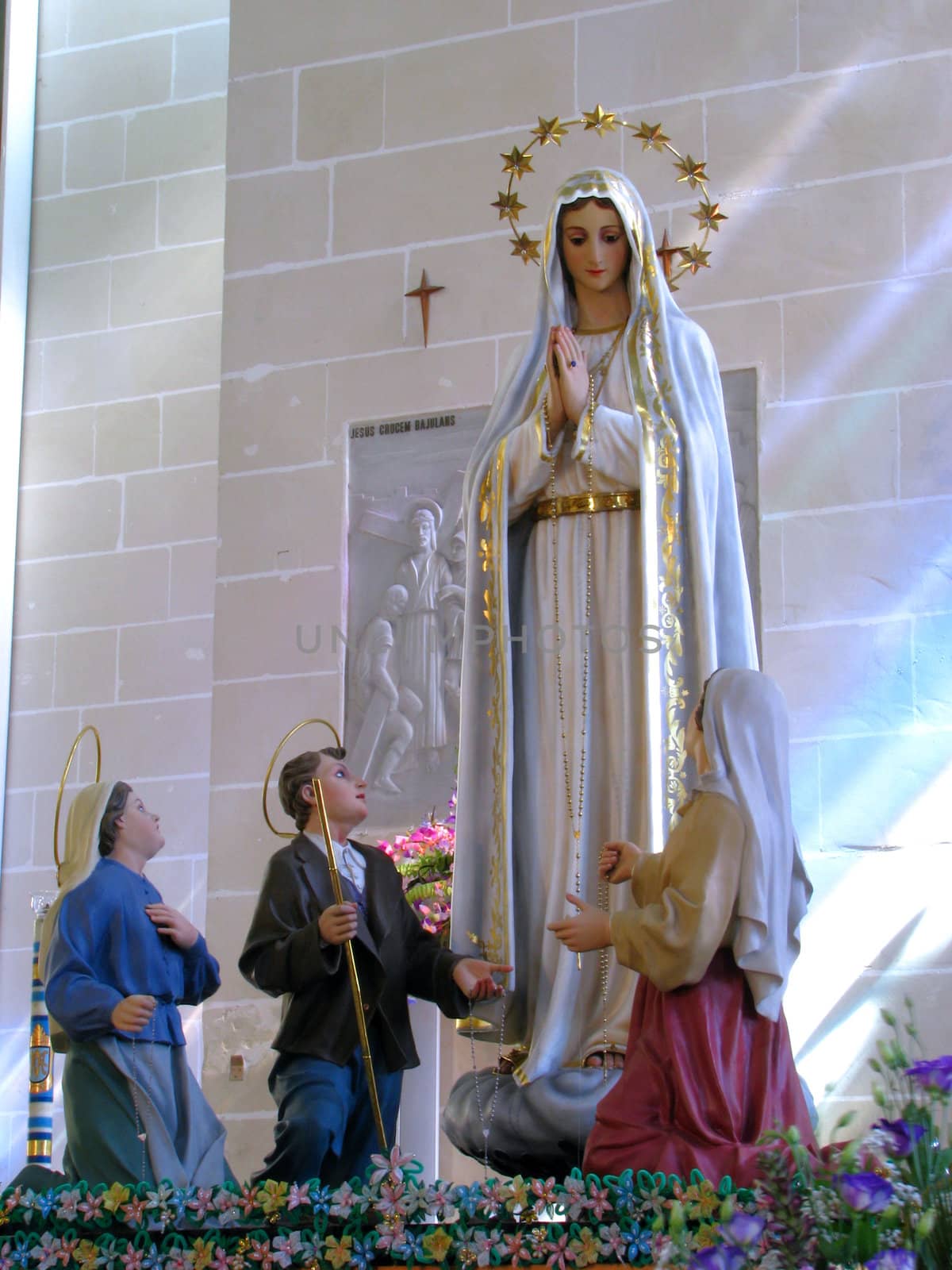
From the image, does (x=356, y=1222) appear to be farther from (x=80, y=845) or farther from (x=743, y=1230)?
(x=743, y=1230)

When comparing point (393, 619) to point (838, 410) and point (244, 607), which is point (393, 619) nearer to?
point (244, 607)

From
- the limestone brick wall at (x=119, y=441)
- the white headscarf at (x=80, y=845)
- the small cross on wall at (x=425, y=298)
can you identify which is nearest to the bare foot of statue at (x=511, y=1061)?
the white headscarf at (x=80, y=845)

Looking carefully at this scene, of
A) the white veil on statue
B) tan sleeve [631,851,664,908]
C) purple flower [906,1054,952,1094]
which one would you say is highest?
the white veil on statue

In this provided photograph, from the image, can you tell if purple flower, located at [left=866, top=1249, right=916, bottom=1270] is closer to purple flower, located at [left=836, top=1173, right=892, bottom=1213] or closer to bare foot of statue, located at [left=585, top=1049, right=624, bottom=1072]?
purple flower, located at [left=836, top=1173, right=892, bottom=1213]

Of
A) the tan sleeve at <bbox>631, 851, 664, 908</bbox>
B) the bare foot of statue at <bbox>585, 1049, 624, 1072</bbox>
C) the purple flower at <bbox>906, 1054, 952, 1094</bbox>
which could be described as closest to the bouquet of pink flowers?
the bare foot of statue at <bbox>585, 1049, 624, 1072</bbox>

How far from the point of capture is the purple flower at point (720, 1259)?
96.6 inches

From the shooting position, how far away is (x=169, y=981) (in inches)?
185

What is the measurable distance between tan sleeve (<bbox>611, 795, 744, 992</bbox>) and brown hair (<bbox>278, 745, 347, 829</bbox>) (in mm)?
1148

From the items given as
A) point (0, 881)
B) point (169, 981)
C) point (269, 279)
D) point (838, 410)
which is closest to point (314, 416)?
point (269, 279)

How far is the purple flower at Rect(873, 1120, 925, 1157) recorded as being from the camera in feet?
8.77

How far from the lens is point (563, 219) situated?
197 inches

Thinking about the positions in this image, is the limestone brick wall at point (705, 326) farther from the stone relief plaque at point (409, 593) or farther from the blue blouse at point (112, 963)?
the blue blouse at point (112, 963)

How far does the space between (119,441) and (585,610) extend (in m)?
4.26

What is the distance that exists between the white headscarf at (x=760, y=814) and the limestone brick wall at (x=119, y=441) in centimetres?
414
